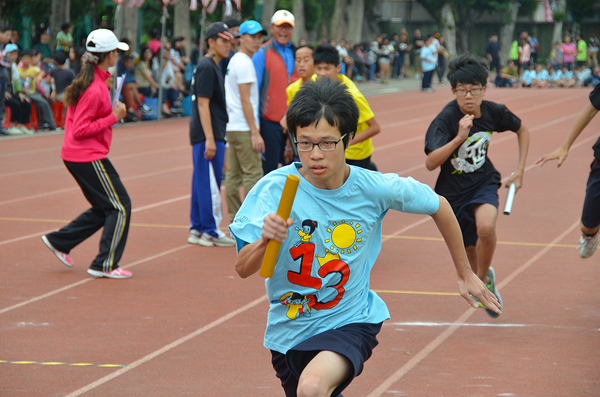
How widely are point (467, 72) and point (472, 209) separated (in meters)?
0.89

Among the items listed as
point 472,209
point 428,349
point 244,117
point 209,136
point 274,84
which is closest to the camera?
point 428,349

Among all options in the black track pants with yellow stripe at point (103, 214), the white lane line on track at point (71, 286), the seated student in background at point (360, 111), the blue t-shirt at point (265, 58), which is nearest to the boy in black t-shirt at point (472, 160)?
the seated student in background at point (360, 111)

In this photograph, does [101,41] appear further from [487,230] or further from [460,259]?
[460,259]

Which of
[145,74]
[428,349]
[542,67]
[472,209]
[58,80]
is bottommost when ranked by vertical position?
[542,67]

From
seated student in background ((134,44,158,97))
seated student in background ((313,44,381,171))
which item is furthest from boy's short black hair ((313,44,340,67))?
seated student in background ((134,44,158,97))

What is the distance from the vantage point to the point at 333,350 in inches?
112

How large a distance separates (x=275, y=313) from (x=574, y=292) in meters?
3.68

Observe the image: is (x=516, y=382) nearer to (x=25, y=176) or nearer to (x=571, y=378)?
(x=571, y=378)

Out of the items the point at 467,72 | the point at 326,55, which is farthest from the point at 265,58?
the point at 467,72

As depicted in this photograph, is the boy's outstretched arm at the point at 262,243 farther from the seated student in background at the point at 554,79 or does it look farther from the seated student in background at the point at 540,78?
the seated student in background at the point at 554,79

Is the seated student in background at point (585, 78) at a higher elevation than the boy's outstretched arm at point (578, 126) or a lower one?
lower

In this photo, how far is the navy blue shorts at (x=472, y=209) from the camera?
5297 mm

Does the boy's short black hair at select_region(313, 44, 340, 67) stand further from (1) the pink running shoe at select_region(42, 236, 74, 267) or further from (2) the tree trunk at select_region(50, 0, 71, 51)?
(2) the tree trunk at select_region(50, 0, 71, 51)

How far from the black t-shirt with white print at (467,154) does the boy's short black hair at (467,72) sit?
0.63 feet
